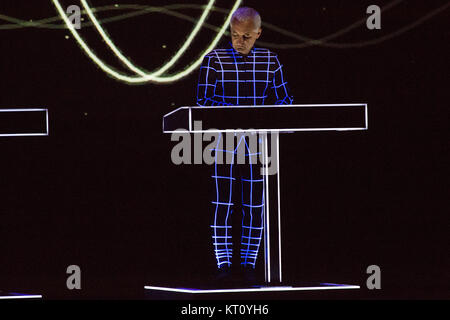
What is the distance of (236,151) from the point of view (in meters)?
6.12

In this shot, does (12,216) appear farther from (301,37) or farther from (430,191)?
(430,191)

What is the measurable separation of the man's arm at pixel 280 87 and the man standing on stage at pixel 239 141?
70 mm

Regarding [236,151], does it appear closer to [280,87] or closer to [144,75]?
[280,87]

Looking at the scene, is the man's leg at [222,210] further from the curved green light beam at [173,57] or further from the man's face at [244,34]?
the curved green light beam at [173,57]

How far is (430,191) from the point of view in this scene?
7906 mm

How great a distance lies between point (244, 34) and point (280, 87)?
0.43 m

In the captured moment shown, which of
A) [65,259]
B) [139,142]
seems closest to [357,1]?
[139,142]

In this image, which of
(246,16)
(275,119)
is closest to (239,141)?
(275,119)

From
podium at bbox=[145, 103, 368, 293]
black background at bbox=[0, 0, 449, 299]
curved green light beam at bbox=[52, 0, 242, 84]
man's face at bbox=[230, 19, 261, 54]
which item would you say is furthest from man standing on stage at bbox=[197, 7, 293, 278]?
curved green light beam at bbox=[52, 0, 242, 84]

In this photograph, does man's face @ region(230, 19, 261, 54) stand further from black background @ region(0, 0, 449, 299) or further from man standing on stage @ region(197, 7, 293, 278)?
black background @ region(0, 0, 449, 299)

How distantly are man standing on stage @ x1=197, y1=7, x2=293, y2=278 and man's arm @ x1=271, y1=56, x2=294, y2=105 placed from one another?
0.07 m

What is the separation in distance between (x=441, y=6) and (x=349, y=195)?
1664 mm

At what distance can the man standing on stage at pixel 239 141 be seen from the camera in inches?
241

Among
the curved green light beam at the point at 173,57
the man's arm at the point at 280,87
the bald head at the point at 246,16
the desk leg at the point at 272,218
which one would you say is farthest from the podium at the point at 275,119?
the curved green light beam at the point at 173,57
